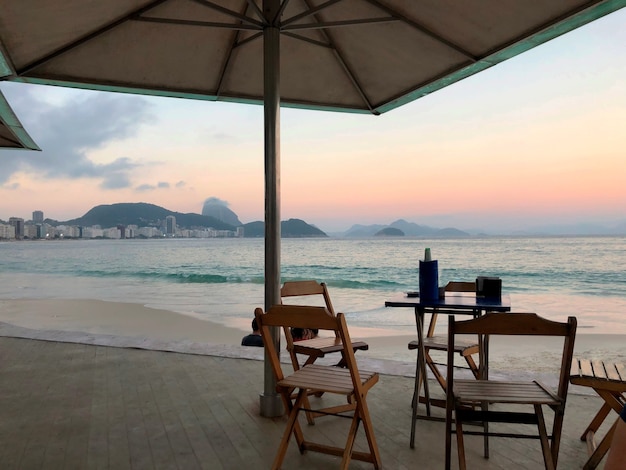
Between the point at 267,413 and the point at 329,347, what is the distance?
611mm

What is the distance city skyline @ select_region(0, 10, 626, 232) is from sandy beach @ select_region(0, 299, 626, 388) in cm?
2087

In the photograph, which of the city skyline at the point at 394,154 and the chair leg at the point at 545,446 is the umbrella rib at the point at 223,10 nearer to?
the chair leg at the point at 545,446

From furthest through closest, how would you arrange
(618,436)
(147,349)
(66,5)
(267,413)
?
(147,349) < (267,413) < (66,5) < (618,436)

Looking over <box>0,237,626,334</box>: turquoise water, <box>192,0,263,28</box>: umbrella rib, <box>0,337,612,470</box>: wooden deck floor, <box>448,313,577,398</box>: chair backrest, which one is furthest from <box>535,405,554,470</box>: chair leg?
<box>0,237,626,334</box>: turquoise water

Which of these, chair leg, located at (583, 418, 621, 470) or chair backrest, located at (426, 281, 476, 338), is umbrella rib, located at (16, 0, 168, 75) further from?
chair leg, located at (583, 418, 621, 470)

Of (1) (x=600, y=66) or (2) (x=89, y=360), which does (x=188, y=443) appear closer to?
(2) (x=89, y=360)

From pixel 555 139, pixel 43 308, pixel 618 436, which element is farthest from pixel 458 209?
pixel 618 436

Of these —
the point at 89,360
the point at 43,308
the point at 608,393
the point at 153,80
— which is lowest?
the point at 43,308

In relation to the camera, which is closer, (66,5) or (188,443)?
(188,443)

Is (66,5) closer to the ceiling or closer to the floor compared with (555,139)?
closer to the floor

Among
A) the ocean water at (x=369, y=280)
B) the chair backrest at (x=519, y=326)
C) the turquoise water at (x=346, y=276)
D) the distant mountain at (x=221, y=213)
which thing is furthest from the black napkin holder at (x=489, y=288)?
the distant mountain at (x=221, y=213)

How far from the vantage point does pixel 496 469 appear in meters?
2.74

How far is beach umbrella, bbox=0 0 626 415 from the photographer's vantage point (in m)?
3.36

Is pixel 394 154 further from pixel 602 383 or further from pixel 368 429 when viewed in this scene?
pixel 368 429
